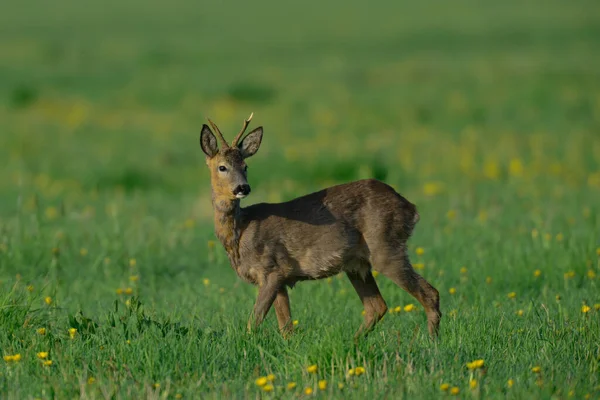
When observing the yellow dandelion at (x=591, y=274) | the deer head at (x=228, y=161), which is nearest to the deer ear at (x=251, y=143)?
the deer head at (x=228, y=161)

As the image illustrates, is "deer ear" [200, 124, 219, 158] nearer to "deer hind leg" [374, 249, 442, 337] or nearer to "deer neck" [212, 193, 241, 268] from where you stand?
A: "deer neck" [212, 193, 241, 268]

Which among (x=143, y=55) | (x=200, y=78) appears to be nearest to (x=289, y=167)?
(x=200, y=78)

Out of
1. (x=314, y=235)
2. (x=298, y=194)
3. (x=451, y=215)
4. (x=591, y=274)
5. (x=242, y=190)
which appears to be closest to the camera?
(x=242, y=190)

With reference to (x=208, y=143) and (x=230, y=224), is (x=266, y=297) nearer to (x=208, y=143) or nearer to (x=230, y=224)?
(x=230, y=224)

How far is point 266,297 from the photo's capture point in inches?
328

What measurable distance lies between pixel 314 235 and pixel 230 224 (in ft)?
2.21

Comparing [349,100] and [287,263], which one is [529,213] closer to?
[287,263]

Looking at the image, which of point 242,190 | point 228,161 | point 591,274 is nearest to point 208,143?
point 228,161

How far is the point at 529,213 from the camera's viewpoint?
1387 centimetres

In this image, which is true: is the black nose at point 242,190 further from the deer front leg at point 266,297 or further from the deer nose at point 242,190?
the deer front leg at point 266,297

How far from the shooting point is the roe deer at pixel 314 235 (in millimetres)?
8484

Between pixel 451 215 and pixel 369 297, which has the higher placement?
pixel 451 215

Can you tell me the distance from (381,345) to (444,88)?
18.5 m

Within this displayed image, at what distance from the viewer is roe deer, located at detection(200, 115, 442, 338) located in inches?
334
